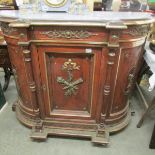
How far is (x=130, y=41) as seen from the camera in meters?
1.19

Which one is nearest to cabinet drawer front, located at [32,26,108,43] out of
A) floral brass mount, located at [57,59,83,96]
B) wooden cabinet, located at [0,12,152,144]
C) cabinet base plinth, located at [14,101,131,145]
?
wooden cabinet, located at [0,12,152,144]

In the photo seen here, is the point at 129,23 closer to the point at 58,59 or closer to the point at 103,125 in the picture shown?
the point at 58,59

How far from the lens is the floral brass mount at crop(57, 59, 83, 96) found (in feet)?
4.23

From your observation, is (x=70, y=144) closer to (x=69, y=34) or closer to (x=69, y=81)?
(x=69, y=81)

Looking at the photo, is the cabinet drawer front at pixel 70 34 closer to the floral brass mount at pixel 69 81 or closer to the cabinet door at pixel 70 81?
the cabinet door at pixel 70 81

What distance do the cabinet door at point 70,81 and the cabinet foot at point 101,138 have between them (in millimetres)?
144

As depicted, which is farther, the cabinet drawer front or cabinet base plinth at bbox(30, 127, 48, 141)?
cabinet base plinth at bbox(30, 127, 48, 141)

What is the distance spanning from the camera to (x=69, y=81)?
136 cm

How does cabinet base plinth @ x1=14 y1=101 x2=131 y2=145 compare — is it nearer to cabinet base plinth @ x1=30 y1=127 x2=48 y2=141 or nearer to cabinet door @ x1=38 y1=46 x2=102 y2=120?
cabinet base plinth @ x1=30 y1=127 x2=48 y2=141

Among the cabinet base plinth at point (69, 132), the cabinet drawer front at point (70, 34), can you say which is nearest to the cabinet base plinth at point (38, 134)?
the cabinet base plinth at point (69, 132)

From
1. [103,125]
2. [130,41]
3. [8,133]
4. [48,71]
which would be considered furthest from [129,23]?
[8,133]

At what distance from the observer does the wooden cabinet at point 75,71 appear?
112 centimetres

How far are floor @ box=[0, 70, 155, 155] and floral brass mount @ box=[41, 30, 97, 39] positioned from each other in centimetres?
93

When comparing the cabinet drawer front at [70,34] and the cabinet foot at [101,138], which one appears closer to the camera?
the cabinet drawer front at [70,34]
